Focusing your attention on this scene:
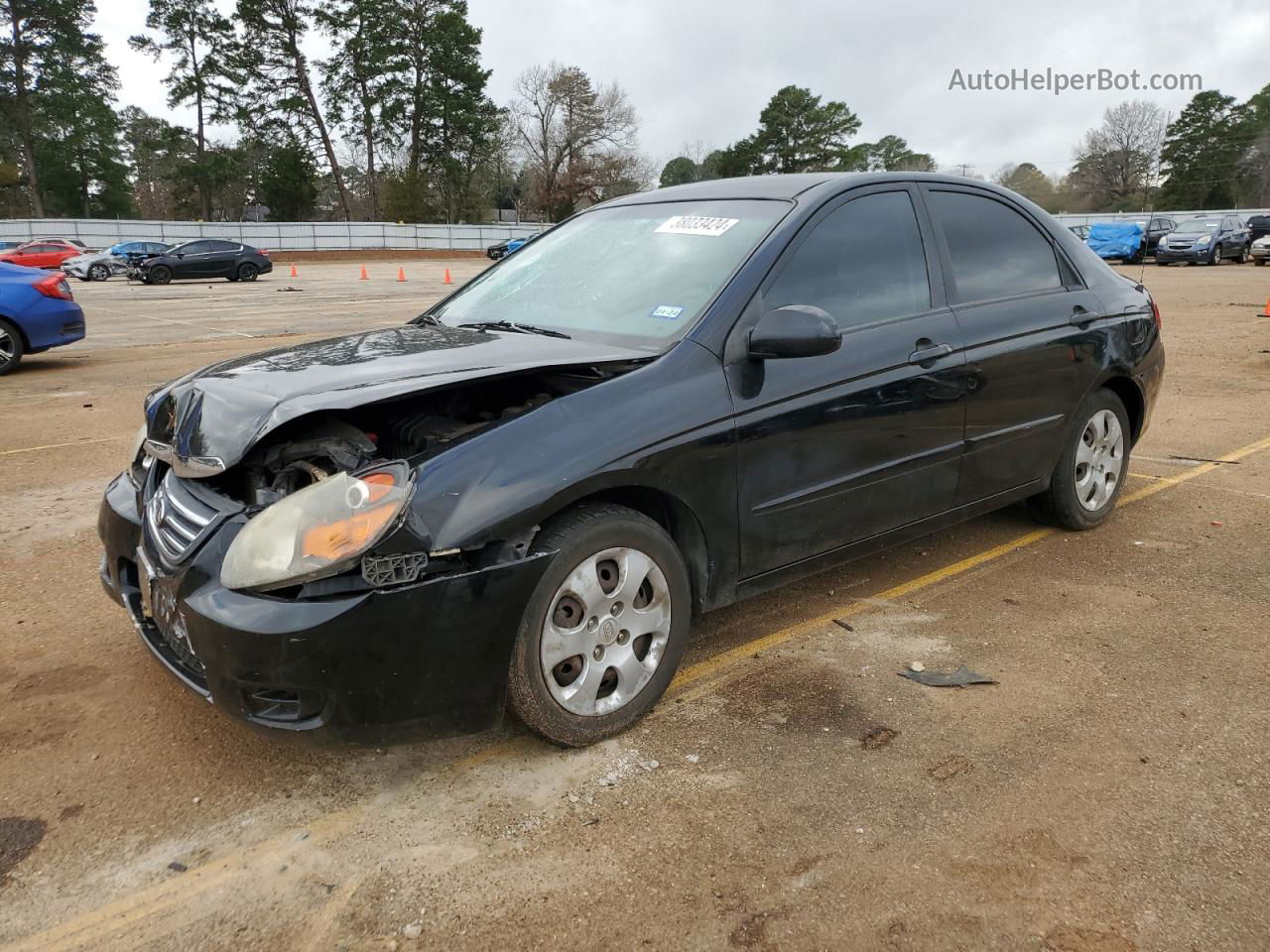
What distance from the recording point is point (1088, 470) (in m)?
4.66

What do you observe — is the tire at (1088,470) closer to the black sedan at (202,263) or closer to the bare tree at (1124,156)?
the black sedan at (202,263)

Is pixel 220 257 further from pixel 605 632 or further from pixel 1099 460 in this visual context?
pixel 605 632

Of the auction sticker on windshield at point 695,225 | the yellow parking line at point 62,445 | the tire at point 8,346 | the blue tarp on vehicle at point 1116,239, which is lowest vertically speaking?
the yellow parking line at point 62,445

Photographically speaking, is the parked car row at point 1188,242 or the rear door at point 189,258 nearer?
the parked car row at point 1188,242

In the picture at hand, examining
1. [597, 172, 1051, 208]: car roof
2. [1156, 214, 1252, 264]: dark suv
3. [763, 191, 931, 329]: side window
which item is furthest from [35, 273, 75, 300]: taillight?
[1156, 214, 1252, 264]: dark suv

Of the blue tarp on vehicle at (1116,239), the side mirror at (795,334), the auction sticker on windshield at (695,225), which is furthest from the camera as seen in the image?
the blue tarp on vehicle at (1116,239)

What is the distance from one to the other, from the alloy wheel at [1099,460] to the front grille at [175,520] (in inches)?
150

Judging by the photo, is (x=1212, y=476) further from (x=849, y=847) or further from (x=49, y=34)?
(x=49, y=34)

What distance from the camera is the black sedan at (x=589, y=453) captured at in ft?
7.77

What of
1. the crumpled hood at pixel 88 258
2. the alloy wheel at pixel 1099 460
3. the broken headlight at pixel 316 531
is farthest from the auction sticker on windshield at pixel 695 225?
the crumpled hood at pixel 88 258

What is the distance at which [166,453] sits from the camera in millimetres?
2850

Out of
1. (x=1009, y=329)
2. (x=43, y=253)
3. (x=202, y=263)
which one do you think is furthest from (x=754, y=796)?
(x=43, y=253)

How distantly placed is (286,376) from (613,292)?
1.19 meters

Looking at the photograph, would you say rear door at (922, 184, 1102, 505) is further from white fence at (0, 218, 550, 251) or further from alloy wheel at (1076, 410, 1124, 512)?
white fence at (0, 218, 550, 251)
